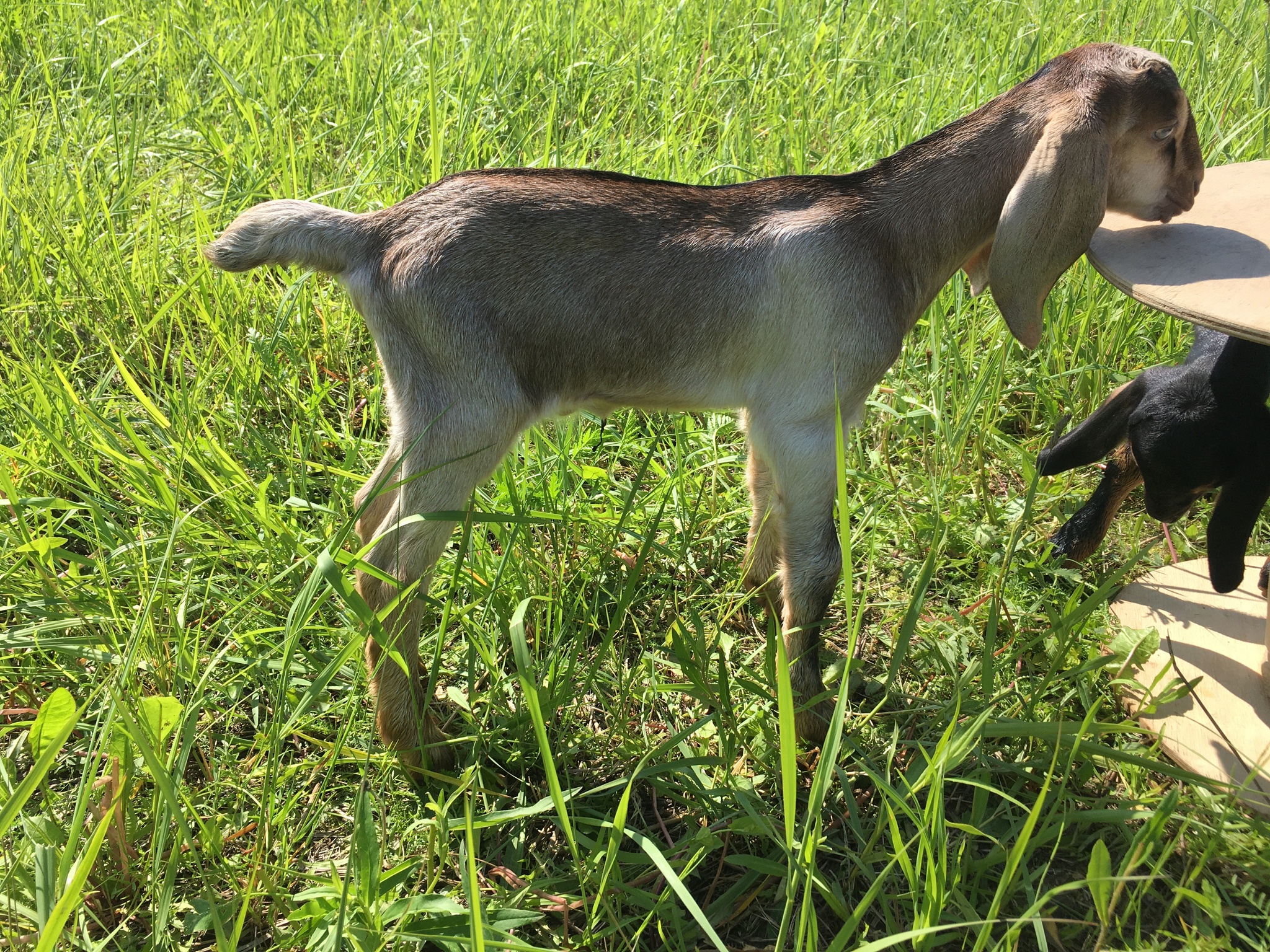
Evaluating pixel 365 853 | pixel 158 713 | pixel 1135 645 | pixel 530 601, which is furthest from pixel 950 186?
pixel 158 713

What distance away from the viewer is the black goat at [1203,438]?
2.55m

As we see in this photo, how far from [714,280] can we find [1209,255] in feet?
3.69

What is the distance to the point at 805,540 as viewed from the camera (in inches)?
104

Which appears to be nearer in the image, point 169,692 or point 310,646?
point 169,692

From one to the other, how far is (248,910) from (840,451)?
1678 mm

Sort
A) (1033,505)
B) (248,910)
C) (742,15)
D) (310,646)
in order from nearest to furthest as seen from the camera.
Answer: (248,910) < (310,646) < (1033,505) < (742,15)

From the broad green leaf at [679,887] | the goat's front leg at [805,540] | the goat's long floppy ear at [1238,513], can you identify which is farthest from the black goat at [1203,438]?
the broad green leaf at [679,887]

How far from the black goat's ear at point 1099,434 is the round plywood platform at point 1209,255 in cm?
51

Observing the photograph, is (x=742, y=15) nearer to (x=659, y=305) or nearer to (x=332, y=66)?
(x=332, y=66)

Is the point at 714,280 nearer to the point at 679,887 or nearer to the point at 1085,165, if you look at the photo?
the point at 1085,165

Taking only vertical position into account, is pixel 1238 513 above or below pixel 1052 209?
below

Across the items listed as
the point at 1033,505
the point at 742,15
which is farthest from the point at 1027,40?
the point at 1033,505

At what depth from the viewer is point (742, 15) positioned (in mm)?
5797

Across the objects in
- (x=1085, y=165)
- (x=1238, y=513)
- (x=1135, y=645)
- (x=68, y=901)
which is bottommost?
(x=1135, y=645)
